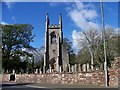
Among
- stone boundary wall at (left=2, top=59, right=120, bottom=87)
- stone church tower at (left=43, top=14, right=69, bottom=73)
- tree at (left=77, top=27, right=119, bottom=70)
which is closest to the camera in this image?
stone boundary wall at (left=2, top=59, right=120, bottom=87)

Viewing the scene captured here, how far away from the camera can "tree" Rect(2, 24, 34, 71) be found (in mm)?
75062

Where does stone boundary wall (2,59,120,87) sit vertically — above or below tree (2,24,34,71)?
below

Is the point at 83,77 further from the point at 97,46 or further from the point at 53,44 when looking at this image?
the point at 53,44

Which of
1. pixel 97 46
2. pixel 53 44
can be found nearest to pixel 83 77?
pixel 97 46

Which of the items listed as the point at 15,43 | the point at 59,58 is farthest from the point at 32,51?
the point at 59,58

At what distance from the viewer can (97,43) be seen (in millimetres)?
61125

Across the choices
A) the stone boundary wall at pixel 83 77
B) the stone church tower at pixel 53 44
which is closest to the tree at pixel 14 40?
the stone church tower at pixel 53 44

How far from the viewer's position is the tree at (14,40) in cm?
7506

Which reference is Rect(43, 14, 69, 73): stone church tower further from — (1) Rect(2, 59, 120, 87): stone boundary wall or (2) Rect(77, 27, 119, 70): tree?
(1) Rect(2, 59, 120, 87): stone boundary wall

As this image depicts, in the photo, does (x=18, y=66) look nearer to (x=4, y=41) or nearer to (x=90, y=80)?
(x=4, y=41)

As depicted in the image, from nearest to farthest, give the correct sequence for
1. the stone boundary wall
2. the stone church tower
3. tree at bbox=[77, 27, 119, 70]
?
the stone boundary wall → tree at bbox=[77, 27, 119, 70] → the stone church tower

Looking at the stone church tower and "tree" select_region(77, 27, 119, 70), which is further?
the stone church tower

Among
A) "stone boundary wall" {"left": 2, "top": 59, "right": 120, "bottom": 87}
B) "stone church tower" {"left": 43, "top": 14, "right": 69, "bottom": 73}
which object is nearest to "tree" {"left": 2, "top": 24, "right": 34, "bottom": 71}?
"stone church tower" {"left": 43, "top": 14, "right": 69, "bottom": 73}

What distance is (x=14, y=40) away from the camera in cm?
7638
